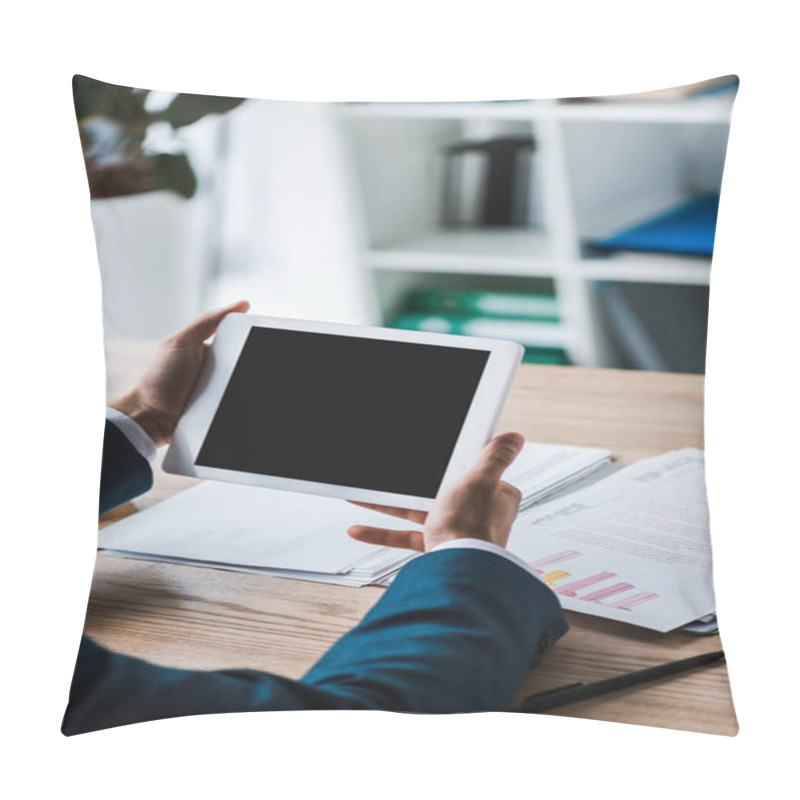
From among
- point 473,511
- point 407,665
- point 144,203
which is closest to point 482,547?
point 473,511

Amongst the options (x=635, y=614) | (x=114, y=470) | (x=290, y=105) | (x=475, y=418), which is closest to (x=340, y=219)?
(x=290, y=105)

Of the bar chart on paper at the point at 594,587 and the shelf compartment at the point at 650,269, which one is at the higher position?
the shelf compartment at the point at 650,269

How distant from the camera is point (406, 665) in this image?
3.80 ft

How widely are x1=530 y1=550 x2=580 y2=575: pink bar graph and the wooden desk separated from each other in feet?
0.18

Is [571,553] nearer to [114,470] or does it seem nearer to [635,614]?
[635,614]

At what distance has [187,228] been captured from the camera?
4.18ft

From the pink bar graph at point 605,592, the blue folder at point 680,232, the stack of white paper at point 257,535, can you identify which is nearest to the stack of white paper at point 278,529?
the stack of white paper at point 257,535

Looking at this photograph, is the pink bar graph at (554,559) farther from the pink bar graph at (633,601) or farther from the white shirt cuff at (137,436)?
the white shirt cuff at (137,436)

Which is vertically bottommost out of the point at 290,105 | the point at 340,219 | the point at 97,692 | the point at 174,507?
the point at 97,692

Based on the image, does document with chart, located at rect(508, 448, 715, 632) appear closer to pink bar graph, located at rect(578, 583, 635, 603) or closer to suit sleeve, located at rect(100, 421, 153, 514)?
pink bar graph, located at rect(578, 583, 635, 603)

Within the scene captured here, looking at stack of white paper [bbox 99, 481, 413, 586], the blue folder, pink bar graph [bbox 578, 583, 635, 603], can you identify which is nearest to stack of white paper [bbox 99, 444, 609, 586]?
stack of white paper [bbox 99, 481, 413, 586]

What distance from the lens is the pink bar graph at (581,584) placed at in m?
1.21

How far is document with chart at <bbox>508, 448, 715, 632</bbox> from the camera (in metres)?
1.20

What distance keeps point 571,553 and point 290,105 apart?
1.74ft
